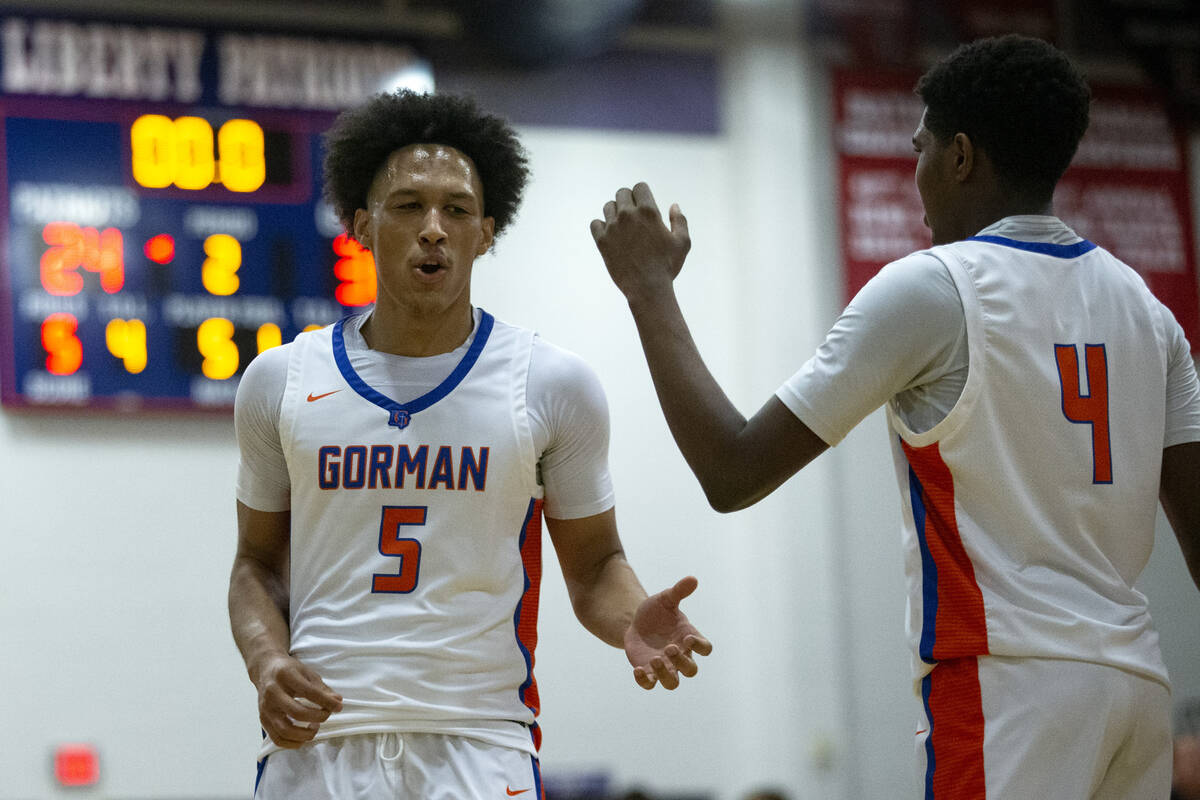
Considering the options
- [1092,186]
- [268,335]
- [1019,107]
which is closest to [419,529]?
[1019,107]

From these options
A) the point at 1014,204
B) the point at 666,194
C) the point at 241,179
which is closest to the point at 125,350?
the point at 241,179

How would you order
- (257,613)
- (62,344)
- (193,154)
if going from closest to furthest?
(257,613)
(62,344)
(193,154)

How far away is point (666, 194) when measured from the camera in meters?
7.30

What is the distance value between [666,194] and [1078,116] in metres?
4.99

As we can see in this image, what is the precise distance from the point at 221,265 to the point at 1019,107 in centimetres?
475

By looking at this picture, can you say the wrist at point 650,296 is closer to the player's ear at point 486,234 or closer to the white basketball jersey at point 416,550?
the white basketball jersey at point 416,550

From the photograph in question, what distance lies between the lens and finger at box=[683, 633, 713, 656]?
2269 mm

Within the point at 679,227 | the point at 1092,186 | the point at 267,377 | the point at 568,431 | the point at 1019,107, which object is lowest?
the point at 568,431

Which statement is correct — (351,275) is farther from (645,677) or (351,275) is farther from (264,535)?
(645,677)

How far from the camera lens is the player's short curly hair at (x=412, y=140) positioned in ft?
9.61

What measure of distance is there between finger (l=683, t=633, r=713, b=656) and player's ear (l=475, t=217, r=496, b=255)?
0.95 meters

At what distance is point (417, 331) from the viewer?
8.93ft

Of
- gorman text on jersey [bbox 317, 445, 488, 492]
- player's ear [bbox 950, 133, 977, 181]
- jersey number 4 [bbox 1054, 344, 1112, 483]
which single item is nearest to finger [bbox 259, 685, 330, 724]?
gorman text on jersey [bbox 317, 445, 488, 492]

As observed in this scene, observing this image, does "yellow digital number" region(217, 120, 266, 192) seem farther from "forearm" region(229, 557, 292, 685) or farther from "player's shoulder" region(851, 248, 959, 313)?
"player's shoulder" region(851, 248, 959, 313)
